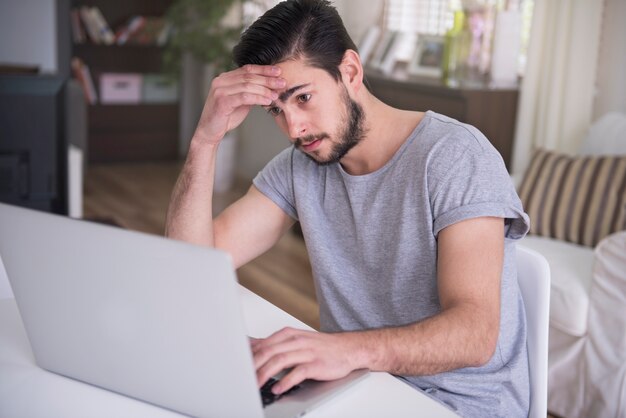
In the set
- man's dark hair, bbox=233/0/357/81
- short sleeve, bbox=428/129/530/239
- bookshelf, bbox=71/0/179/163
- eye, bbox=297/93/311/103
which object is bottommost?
bookshelf, bbox=71/0/179/163

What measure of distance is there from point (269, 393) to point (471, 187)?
0.50m

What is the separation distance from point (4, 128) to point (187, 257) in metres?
2.55

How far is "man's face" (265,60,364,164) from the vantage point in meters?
1.42

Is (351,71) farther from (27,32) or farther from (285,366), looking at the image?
(27,32)

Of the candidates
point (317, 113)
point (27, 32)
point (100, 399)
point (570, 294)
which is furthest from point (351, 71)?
point (27, 32)

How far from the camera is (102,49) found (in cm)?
622

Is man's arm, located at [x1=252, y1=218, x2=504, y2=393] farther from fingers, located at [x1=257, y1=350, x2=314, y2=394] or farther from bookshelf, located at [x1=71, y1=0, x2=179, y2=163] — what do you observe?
bookshelf, located at [x1=71, y1=0, x2=179, y2=163]

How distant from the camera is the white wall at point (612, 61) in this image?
10.7ft

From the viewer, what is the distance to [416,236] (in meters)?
1.36

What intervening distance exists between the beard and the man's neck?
0.04 feet

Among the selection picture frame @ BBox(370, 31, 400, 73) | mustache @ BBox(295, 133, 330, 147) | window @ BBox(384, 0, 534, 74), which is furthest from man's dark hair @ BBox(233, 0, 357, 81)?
picture frame @ BBox(370, 31, 400, 73)

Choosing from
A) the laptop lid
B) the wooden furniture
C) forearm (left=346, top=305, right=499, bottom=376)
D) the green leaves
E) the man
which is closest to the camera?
the laptop lid

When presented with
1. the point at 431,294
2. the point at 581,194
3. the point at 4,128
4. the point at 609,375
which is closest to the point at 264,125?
the point at 4,128

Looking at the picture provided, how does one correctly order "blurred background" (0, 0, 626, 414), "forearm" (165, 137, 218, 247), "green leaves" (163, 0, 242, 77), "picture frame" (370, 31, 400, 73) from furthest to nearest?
"green leaves" (163, 0, 242, 77), "picture frame" (370, 31, 400, 73), "blurred background" (0, 0, 626, 414), "forearm" (165, 137, 218, 247)
